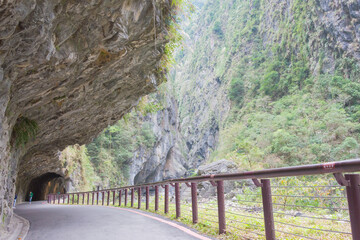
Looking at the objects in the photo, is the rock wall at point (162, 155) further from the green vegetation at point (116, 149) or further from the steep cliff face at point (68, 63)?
the steep cliff face at point (68, 63)

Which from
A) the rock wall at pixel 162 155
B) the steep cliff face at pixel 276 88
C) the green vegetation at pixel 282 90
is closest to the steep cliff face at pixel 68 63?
the steep cliff face at pixel 276 88

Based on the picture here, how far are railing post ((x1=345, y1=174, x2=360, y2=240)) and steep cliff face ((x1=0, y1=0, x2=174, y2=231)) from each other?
4.27 m

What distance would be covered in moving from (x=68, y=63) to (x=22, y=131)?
10.8 feet

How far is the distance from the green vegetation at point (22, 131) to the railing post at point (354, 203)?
26.7 ft

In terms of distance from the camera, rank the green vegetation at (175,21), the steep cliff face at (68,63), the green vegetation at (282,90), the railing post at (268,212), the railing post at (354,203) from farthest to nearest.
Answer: the green vegetation at (282,90) → the green vegetation at (175,21) → the steep cliff face at (68,63) → the railing post at (268,212) → the railing post at (354,203)

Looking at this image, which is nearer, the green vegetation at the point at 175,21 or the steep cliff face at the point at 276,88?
the green vegetation at the point at 175,21

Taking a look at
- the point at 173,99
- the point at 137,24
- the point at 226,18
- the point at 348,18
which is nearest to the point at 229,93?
the point at 173,99

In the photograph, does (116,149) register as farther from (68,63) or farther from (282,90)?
(68,63)

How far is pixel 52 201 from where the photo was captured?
2361cm

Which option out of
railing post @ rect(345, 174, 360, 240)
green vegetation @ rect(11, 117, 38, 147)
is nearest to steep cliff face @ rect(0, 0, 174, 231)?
green vegetation @ rect(11, 117, 38, 147)

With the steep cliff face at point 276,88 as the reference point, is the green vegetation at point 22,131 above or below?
below

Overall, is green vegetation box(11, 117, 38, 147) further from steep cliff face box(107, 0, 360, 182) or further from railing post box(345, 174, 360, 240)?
railing post box(345, 174, 360, 240)

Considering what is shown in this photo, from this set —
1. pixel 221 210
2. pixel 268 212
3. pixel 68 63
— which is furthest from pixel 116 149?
pixel 268 212

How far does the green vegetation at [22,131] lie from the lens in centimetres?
781
